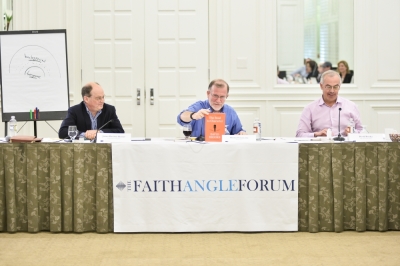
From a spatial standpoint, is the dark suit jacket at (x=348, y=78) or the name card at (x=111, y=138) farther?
the dark suit jacket at (x=348, y=78)

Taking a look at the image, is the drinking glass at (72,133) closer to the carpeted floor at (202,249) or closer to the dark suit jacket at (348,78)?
the carpeted floor at (202,249)

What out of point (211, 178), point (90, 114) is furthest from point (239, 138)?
point (90, 114)

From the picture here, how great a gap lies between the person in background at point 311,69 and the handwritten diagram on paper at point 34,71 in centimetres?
311

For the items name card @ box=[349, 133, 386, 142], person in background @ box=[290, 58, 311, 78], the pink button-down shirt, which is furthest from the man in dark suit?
person in background @ box=[290, 58, 311, 78]

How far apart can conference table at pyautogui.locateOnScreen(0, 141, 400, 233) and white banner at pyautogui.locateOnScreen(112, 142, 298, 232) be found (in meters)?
0.10

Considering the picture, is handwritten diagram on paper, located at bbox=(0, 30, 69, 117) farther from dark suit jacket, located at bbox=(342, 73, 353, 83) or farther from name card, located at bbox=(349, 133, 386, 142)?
dark suit jacket, located at bbox=(342, 73, 353, 83)

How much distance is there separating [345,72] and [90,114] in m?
3.56

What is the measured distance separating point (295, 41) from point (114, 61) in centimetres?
220

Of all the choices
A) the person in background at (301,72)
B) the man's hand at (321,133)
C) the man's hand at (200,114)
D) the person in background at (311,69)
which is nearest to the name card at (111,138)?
the man's hand at (200,114)

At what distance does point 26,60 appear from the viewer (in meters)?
5.91

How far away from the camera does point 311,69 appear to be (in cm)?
764

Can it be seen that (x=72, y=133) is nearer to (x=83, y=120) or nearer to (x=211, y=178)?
(x=83, y=120)

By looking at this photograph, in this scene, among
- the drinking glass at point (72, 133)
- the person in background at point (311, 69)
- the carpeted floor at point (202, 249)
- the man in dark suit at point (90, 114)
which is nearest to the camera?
the carpeted floor at point (202, 249)

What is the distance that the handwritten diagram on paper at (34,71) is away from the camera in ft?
19.3
